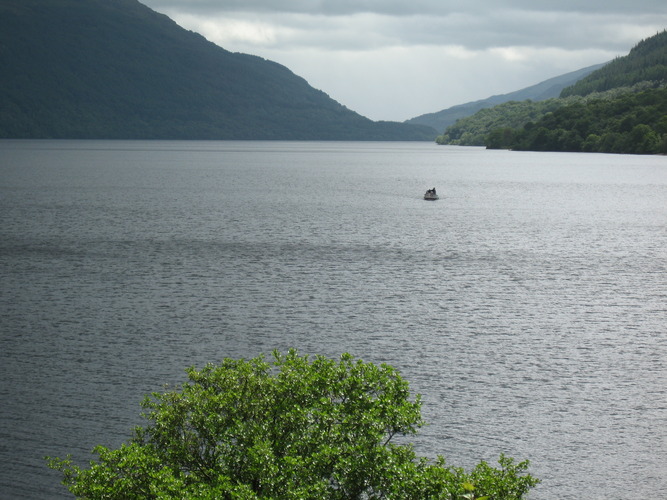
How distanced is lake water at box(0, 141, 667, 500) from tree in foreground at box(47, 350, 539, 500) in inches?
355

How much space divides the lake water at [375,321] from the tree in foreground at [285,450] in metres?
9.01

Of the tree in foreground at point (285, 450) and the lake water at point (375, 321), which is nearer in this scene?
the tree in foreground at point (285, 450)

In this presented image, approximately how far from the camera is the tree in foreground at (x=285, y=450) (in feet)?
69.2

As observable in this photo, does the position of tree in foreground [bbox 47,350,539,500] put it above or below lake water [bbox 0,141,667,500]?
above

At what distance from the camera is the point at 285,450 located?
22688mm

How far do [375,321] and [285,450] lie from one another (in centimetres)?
3263

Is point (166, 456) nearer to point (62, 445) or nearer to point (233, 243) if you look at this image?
point (62, 445)

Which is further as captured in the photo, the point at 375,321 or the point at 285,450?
the point at 375,321

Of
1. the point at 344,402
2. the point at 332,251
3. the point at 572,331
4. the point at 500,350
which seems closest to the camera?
the point at 344,402

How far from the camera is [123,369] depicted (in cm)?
4262

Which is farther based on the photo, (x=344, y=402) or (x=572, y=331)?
Result: (x=572, y=331)

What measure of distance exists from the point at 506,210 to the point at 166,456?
122276 mm

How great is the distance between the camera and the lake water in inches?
1350

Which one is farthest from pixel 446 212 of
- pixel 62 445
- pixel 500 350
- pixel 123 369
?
pixel 62 445
